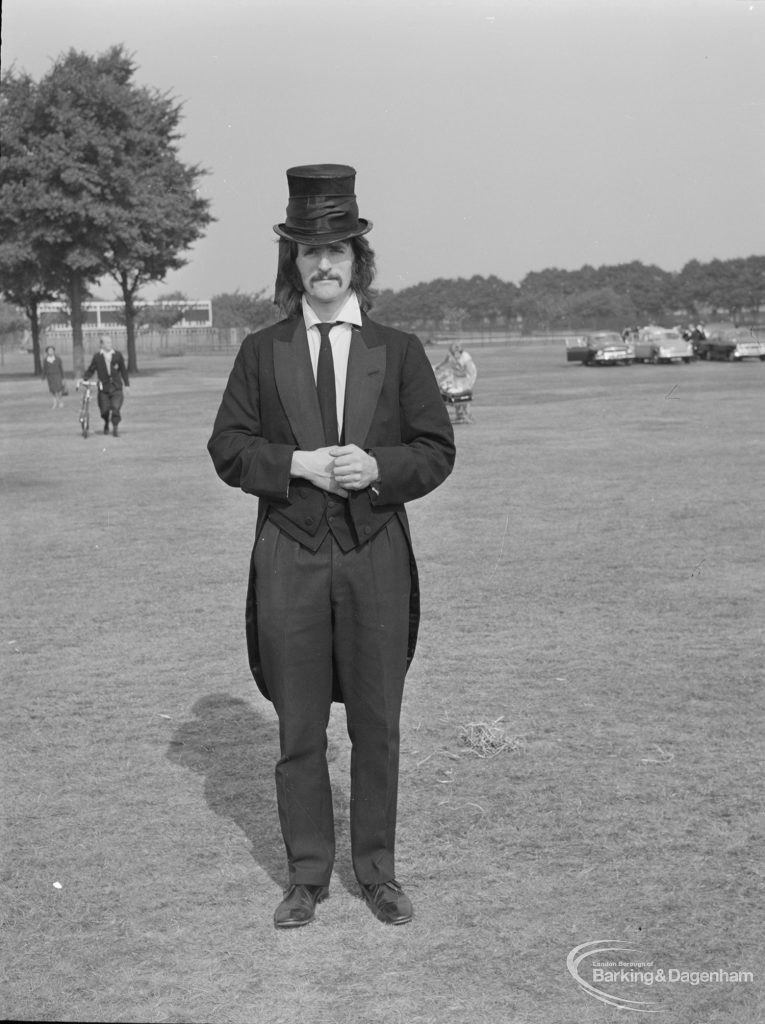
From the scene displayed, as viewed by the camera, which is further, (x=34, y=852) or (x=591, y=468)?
(x=591, y=468)

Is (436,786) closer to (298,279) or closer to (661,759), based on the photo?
(661,759)

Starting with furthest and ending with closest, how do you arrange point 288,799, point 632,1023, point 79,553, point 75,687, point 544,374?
point 544,374
point 79,553
point 75,687
point 288,799
point 632,1023

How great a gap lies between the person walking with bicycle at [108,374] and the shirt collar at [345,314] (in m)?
18.2

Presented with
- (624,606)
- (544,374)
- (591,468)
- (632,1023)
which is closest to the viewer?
(632,1023)

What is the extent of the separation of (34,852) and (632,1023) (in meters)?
2.27

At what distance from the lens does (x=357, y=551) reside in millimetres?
4254

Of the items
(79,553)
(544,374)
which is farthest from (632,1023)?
(544,374)

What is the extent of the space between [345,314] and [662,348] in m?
55.2

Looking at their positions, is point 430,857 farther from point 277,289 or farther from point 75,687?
point 75,687

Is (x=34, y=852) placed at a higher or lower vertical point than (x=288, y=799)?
lower

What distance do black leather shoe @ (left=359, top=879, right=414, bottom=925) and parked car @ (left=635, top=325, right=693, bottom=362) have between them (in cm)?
5489

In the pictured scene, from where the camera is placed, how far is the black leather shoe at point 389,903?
4359 millimetres

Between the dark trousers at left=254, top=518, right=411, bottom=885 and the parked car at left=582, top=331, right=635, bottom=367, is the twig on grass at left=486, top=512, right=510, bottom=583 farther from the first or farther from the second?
the parked car at left=582, top=331, right=635, bottom=367

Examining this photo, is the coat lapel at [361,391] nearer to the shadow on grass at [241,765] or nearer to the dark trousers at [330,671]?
the dark trousers at [330,671]
